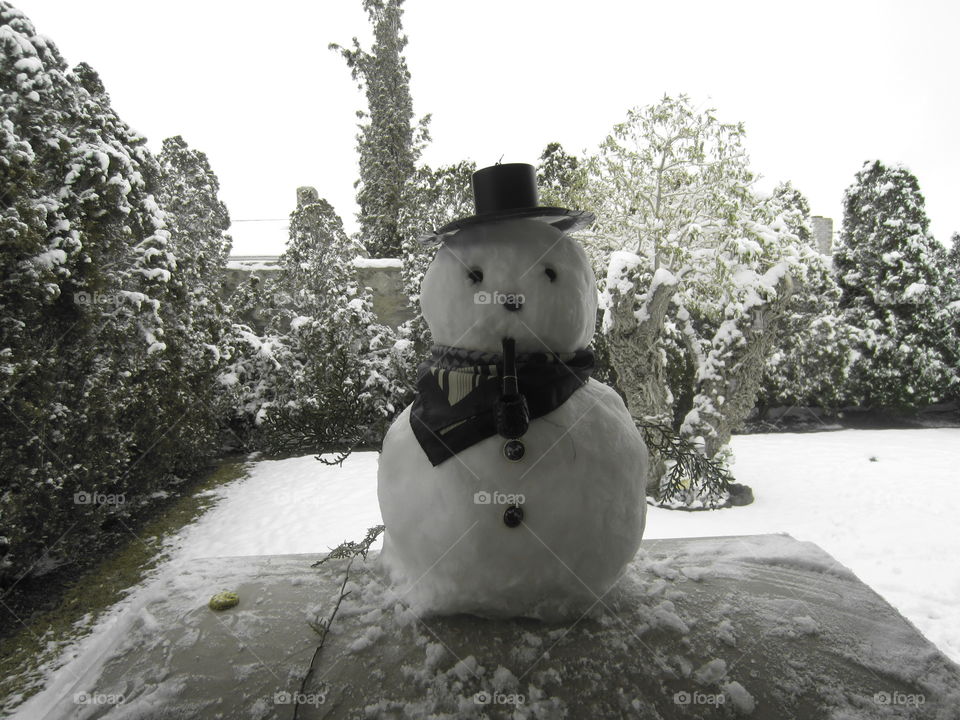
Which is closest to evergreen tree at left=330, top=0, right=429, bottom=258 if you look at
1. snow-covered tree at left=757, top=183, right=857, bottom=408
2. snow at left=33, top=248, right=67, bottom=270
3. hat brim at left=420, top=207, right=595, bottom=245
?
snow-covered tree at left=757, top=183, right=857, bottom=408

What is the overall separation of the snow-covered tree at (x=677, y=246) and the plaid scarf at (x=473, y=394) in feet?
10.5

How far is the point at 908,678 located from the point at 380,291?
8.32 meters

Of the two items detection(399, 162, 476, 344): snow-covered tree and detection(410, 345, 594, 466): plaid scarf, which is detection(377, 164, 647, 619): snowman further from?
detection(399, 162, 476, 344): snow-covered tree

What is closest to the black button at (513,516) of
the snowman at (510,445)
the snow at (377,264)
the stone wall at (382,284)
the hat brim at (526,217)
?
the snowman at (510,445)

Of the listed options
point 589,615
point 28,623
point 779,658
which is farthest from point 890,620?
point 28,623

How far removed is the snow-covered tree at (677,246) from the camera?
Answer: 177 inches

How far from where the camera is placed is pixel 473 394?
132 centimetres

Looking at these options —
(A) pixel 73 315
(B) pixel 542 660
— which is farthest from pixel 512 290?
(A) pixel 73 315

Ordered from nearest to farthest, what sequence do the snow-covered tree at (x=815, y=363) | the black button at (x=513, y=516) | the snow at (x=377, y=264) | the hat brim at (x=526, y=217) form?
the black button at (x=513, y=516)
the hat brim at (x=526, y=217)
the snow-covered tree at (x=815, y=363)
the snow at (x=377, y=264)

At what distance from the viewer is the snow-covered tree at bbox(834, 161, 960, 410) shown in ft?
29.6

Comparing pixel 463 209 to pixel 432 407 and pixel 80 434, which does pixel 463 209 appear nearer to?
pixel 80 434

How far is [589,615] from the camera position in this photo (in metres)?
1.42

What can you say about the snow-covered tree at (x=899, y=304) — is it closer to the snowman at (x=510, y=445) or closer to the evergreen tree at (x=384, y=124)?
the evergreen tree at (x=384, y=124)

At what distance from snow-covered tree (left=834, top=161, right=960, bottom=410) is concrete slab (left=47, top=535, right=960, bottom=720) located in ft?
30.9
